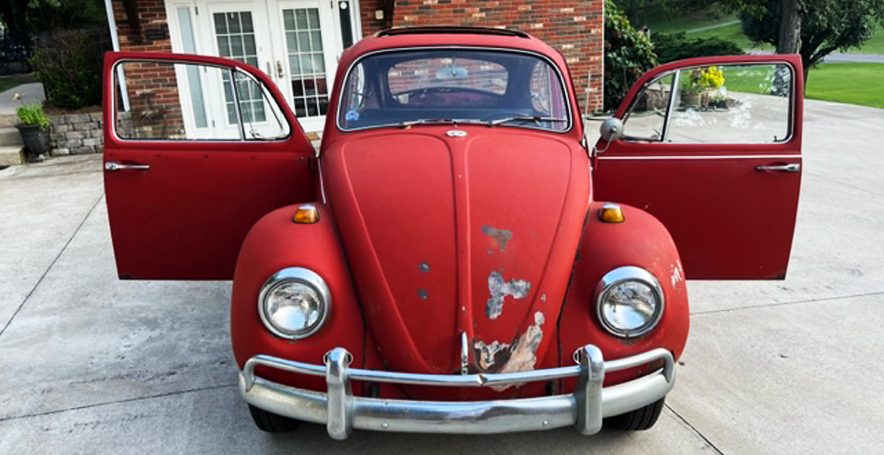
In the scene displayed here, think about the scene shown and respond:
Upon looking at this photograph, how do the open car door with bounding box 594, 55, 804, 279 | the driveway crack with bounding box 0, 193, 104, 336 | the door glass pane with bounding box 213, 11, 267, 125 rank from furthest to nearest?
the door glass pane with bounding box 213, 11, 267, 125 → the driveway crack with bounding box 0, 193, 104, 336 → the open car door with bounding box 594, 55, 804, 279

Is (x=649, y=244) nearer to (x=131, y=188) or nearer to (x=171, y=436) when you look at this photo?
(x=171, y=436)

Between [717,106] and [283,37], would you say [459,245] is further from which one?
[283,37]

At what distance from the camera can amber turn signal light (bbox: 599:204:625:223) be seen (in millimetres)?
2842

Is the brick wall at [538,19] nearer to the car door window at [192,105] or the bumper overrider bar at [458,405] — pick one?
the car door window at [192,105]

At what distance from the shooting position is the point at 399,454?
9.53 ft

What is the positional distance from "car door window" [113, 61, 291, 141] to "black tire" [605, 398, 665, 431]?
2.29 metres

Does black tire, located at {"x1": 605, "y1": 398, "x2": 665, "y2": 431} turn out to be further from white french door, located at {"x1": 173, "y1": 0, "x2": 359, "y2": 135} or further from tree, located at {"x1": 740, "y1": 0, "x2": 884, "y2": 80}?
tree, located at {"x1": 740, "y1": 0, "x2": 884, "y2": 80}

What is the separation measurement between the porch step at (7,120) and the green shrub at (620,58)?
33.9ft

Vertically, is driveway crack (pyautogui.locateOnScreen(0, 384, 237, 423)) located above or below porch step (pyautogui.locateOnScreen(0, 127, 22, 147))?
below

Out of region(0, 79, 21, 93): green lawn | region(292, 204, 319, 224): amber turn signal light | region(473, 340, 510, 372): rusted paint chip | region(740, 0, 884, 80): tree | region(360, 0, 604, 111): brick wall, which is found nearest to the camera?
region(473, 340, 510, 372): rusted paint chip


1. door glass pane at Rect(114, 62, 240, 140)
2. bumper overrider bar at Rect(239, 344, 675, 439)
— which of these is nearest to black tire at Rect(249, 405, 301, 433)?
bumper overrider bar at Rect(239, 344, 675, 439)

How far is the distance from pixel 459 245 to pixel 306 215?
0.69m

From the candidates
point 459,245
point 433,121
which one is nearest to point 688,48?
point 433,121

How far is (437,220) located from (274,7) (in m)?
8.89
